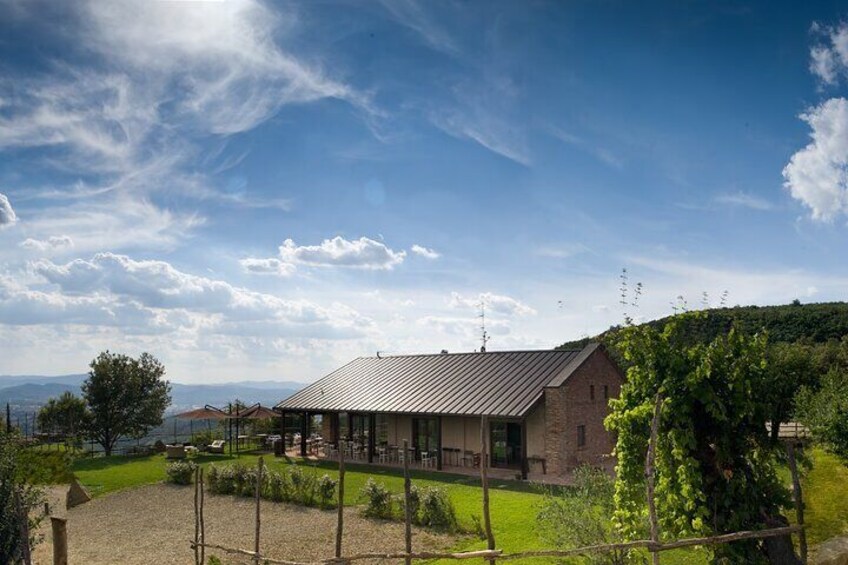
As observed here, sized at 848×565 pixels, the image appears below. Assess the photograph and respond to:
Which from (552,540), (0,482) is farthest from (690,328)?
(0,482)

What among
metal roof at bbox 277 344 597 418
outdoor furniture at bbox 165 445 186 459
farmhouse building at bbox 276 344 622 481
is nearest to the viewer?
farmhouse building at bbox 276 344 622 481

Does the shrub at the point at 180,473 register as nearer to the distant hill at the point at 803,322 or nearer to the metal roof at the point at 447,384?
the metal roof at the point at 447,384

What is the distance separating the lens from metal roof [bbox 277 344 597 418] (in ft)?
79.7

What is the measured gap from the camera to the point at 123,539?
16016 mm

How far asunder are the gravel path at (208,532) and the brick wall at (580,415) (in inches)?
337

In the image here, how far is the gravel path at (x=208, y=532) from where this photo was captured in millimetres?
14078

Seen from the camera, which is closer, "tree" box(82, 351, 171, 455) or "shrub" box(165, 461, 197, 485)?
"shrub" box(165, 461, 197, 485)

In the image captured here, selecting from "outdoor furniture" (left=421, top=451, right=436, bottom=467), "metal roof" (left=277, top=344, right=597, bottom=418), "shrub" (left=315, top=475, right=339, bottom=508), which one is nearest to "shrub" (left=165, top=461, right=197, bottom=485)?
"metal roof" (left=277, top=344, right=597, bottom=418)

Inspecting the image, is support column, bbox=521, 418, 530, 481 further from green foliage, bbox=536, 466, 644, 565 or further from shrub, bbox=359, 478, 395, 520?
green foliage, bbox=536, 466, 644, 565

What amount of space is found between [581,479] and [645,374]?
8.99 feet

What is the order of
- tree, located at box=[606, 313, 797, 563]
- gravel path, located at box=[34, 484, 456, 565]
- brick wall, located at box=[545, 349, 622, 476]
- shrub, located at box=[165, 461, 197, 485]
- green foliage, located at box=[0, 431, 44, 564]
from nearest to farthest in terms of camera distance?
tree, located at box=[606, 313, 797, 563], green foliage, located at box=[0, 431, 44, 564], gravel path, located at box=[34, 484, 456, 565], brick wall, located at box=[545, 349, 622, 476], shrub, located at box=[165, 461, 197, 485]

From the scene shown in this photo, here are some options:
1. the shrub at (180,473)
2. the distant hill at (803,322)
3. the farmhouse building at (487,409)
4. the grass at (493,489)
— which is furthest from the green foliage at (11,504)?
the distant hill at (803,322)

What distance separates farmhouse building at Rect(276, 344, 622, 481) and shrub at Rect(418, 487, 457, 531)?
693 centimetres

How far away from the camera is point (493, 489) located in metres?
20.4
